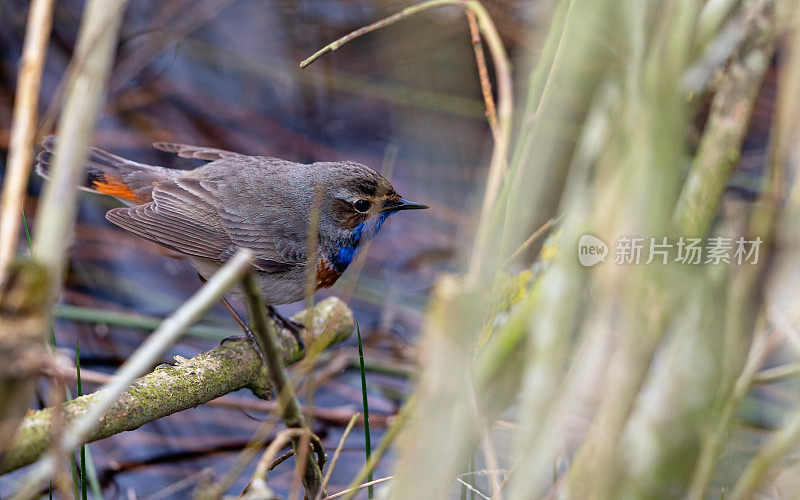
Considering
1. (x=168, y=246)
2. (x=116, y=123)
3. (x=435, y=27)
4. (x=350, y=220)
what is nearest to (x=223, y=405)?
(x=168, y=246)

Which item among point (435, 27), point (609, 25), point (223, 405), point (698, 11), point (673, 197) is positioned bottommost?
point (223, 405)

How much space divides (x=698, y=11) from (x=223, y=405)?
135 inches

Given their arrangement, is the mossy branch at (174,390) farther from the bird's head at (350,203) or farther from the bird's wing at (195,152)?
the bird's wing at (195,152)

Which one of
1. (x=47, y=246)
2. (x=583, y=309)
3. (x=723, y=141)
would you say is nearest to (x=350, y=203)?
(x=583, y=309)

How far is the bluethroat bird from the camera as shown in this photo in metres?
4.11

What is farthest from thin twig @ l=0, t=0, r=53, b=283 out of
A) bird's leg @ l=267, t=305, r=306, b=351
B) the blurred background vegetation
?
bird's leg @ l=267, t=305, r=306, b=351

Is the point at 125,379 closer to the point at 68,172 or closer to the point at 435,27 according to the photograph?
the point at 68,172

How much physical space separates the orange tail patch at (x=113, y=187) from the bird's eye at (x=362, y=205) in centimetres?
130

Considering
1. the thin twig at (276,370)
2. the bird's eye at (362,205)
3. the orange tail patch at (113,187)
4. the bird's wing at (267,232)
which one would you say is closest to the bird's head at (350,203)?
the bird's eye at (362,205)

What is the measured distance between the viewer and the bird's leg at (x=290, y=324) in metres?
4.23

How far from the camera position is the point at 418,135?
7.05 metres

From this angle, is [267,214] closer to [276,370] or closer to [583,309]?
[583,309]

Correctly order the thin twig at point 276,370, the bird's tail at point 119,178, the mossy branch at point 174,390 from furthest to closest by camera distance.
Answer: the bird's tail at point 119,178 → the mossy branch at point 174,390 → the thin twig at point 276,370

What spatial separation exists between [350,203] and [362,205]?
68mm
